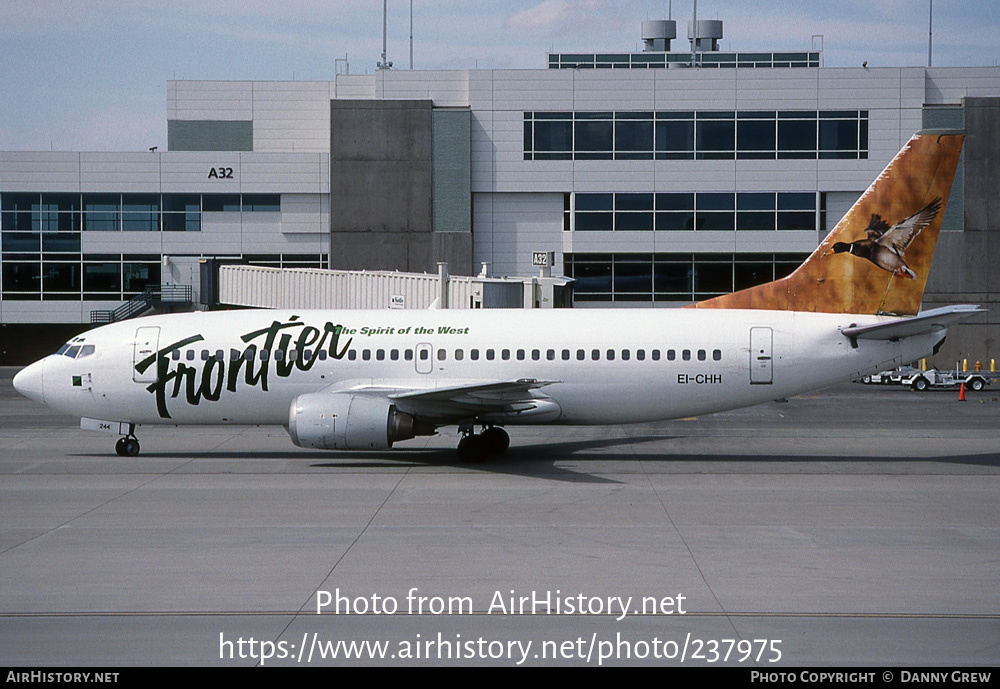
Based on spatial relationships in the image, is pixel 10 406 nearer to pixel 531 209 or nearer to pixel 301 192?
pixel 301 192

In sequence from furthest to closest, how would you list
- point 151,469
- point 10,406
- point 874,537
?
point 10,406 → point 151,469 → point 874,537

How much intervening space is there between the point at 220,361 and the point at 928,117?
160 feet

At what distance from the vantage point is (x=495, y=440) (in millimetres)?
25875

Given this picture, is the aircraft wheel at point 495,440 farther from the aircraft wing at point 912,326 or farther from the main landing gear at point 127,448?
→ the main landing gear at point 127,448

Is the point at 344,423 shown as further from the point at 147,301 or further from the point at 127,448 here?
the point at 147,301

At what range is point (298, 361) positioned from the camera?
83.7 ft

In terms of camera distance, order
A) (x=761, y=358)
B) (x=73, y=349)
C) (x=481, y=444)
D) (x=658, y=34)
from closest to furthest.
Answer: (x=761, y=358) < (x=481, y=444) < (x=73, y=349) < (x=658, y=34)

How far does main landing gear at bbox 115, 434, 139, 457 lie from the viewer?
26172 millimetres

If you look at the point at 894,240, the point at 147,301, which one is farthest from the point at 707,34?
the point at 894,240

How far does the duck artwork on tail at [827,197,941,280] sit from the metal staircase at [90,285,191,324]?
37953mm

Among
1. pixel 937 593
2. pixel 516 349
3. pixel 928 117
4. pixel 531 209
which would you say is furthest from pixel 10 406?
pixel 928 117

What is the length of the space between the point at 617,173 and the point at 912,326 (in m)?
39.3

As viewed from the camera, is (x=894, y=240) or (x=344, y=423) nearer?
(x=344, y=423)

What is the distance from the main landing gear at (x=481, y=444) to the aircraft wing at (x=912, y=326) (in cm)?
840
